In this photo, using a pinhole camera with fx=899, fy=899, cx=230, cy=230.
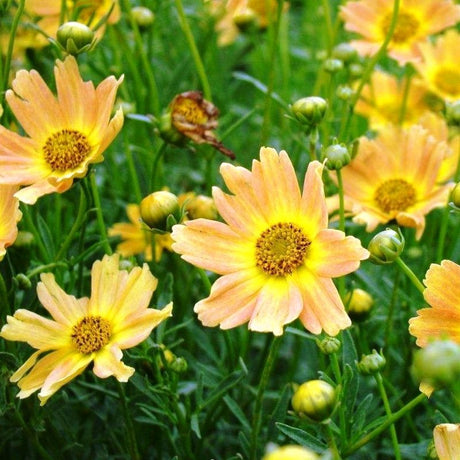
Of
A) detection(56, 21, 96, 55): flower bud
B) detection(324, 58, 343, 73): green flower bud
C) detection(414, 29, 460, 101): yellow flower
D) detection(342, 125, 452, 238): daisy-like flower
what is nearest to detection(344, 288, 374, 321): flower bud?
detection(342, 125, 452, 238): daisy-like flower

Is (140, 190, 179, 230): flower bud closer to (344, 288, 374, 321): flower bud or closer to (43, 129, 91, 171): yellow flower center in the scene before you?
(43, 129, 91, 171): yellow flower center

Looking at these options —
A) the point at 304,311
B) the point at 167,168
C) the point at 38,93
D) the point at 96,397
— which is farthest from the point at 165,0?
the point at 304,311

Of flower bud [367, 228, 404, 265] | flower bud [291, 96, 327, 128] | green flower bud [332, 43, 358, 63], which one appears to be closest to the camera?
flower bud [367, 228, 404, 265]

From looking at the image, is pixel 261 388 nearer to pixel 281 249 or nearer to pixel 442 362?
pixel 281 249

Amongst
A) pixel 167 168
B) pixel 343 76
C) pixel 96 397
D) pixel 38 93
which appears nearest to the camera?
pixel 38 93

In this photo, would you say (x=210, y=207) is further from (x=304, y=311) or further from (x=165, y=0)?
(x=165, y=0)

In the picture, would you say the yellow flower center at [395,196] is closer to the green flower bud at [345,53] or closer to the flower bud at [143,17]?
the green flower bud at [345,53]

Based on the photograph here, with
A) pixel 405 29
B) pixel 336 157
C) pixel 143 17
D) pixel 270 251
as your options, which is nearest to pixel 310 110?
pixel 336 157
